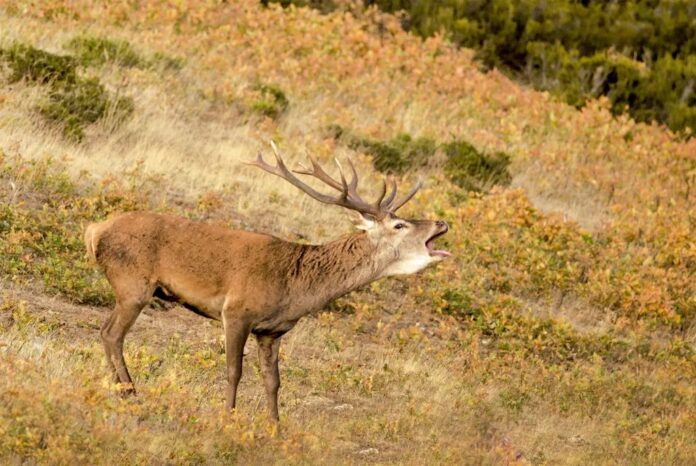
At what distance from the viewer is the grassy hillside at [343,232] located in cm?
879

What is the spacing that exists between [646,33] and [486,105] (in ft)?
18.8

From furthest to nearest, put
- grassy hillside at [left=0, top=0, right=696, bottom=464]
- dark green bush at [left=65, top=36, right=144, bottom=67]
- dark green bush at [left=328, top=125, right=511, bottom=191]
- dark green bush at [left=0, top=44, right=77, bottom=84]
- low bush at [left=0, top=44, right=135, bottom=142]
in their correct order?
dark green bush at [left=328, top=125, right=511, bottom=191], dark green bush at [left=65, top=36, right=144, bottom=67], dark green bush at [left=0, top=44, right=77, bottom=84], low bush at [left=0, top=44, right=135, bottom=142], grassy hillside at [left=0, top=0, right=696, bottom=464]

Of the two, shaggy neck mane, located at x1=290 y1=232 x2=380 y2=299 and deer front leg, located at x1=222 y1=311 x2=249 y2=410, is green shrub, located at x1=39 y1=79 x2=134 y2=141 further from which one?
deer front leg, located at x1=222 y1=311 x2=249 y2=410

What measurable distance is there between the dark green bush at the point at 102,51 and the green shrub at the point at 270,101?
1628mm

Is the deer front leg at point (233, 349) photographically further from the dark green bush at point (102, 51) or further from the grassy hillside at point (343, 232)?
the dark green bush at point (102, 51)

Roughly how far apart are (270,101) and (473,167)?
2.79 m

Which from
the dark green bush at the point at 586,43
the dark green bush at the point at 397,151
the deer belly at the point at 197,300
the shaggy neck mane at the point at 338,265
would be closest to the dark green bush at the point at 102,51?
the dark green bush at the point at 397,151

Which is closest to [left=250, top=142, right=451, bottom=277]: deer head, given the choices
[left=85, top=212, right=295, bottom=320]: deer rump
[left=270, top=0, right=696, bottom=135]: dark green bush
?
[left=85, top=212, right=295, bottom=320]: deer rump

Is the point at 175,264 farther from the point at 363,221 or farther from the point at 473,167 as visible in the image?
the point at 473,167

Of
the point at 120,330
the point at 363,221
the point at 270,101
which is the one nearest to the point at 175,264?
the point at 120,330

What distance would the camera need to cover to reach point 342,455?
28.6 feet

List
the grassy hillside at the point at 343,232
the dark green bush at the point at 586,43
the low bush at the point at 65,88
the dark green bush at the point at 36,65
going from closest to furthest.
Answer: the grassy hillside at the point at 343,232 → the low bush at the point at 65,88 → the dark green bush at the point at 36,65 → the dark green bush at the point at 586,43

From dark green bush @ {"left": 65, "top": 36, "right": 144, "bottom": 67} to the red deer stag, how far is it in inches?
313

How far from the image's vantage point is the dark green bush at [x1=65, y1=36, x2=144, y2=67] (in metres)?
16.4
